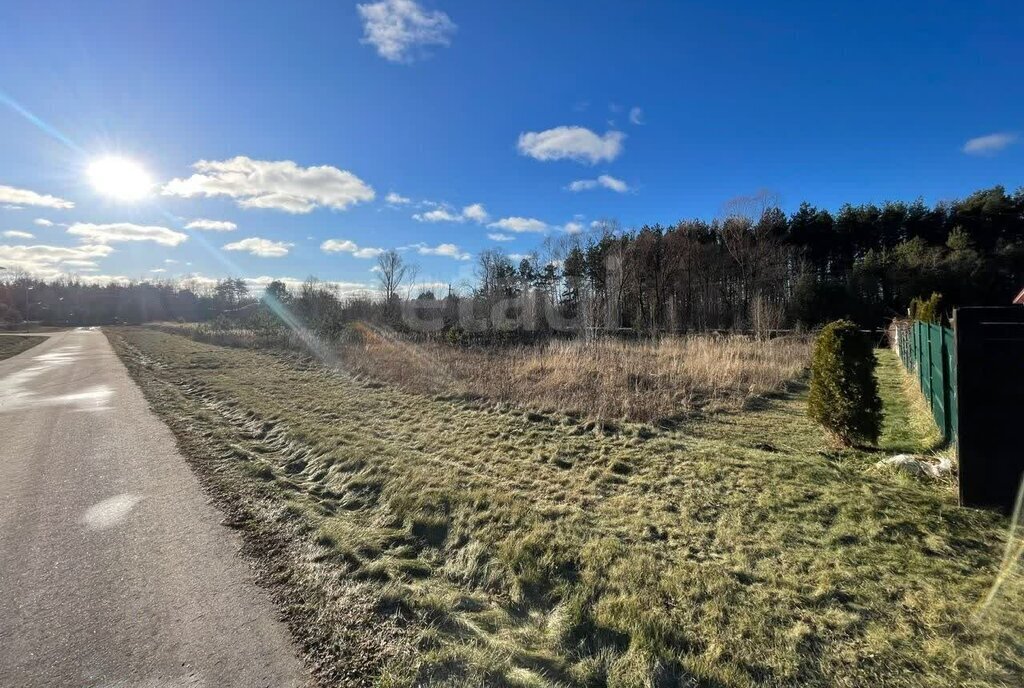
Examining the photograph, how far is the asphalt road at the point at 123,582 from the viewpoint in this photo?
2.33 metres

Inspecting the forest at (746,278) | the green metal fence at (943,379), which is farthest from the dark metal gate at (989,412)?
the forest at (746,278)

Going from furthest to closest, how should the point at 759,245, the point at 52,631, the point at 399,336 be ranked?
the point at 759,245 < the point at 399,336 < the point at 52,631

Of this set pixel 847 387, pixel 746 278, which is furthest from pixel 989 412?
pixel 746 278

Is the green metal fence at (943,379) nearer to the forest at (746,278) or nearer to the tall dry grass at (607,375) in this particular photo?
the tall dry grass at (607,375)

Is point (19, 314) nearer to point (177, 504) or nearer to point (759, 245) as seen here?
point (177, 504)

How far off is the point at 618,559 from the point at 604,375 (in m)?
7.38

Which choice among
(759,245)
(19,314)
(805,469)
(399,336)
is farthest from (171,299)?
(805,469)

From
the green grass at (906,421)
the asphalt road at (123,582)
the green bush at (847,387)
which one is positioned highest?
the green bush at (847,387)

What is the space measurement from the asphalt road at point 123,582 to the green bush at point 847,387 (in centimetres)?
659

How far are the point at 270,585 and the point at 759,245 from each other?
3817cm

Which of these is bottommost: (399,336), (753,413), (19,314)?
(753,413)

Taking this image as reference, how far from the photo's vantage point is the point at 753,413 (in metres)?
8.16

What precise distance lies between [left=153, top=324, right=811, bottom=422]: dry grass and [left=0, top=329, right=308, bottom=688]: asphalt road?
5.32 m

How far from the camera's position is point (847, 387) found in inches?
225
